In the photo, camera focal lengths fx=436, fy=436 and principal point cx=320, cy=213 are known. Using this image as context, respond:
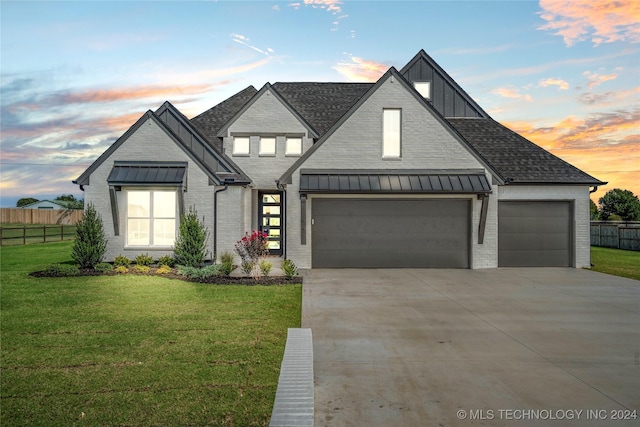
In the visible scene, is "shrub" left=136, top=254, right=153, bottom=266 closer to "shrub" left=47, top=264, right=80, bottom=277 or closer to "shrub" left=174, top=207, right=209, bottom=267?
"shrub" left=174, top=207, right=209, bottom=267

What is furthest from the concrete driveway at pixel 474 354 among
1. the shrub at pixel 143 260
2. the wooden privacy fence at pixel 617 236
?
the wooden privacy fence at pixel 617 236

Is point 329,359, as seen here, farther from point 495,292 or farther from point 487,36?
point 487,36

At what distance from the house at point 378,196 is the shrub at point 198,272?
88.4 inches

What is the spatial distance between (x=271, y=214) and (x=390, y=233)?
6.34 m

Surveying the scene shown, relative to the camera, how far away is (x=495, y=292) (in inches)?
473

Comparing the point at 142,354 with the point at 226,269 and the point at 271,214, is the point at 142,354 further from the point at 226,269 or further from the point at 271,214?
the point at 271,214

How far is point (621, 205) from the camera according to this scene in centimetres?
5381

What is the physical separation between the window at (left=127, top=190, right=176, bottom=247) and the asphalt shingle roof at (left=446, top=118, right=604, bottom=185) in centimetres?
1179

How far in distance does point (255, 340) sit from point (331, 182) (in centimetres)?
961

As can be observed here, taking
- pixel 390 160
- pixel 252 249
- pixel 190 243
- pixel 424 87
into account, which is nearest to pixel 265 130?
pixel 390 160

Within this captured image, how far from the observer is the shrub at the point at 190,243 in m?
15.2

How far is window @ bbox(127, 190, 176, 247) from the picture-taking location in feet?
54.4

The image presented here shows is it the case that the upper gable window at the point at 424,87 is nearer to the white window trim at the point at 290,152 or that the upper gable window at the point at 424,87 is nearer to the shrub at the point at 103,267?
the white window trim at the point at 290,152

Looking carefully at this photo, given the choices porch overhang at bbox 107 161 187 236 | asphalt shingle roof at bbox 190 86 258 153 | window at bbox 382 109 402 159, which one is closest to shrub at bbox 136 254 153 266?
porch overhang at bbox 107 161 187 236
